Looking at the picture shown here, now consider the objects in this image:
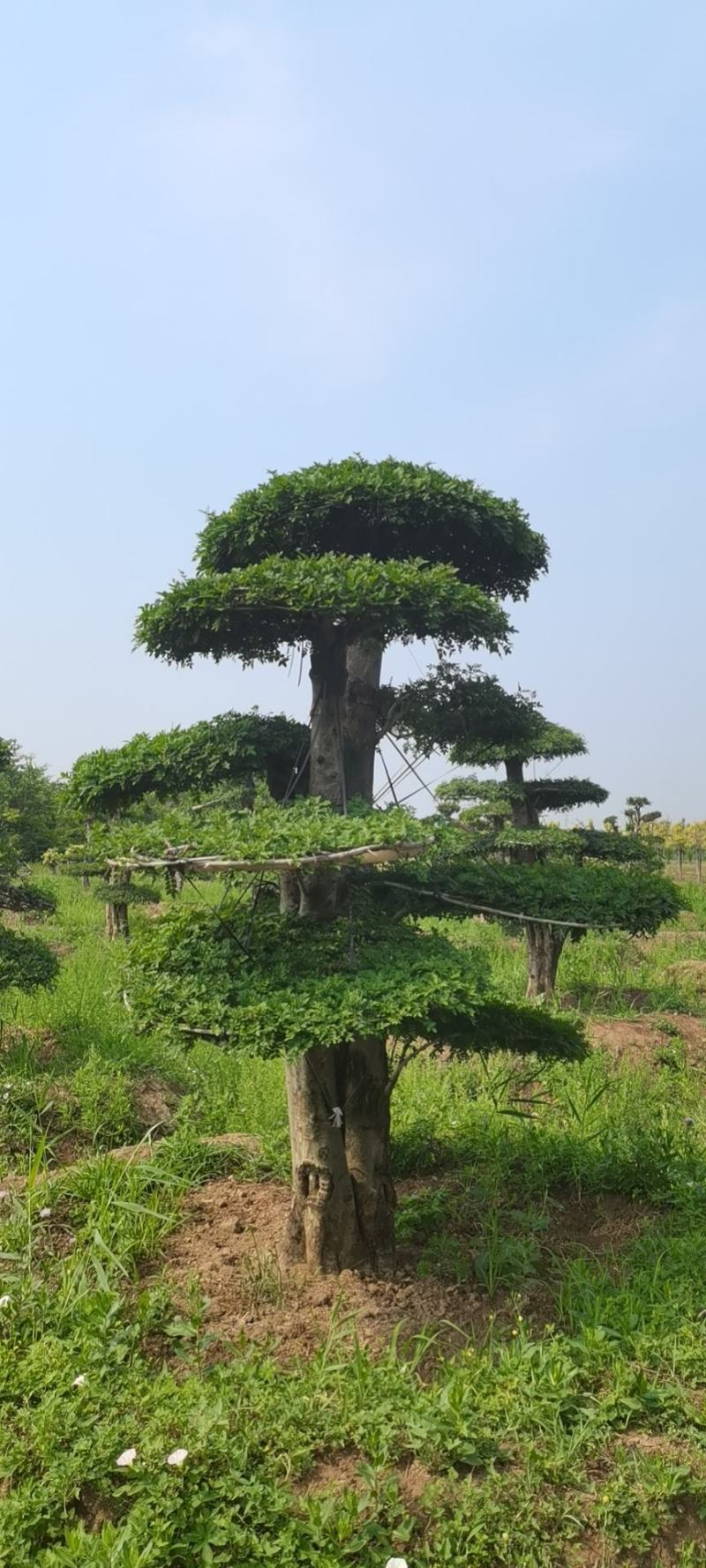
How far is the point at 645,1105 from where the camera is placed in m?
7.18

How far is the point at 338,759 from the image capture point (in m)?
4.44

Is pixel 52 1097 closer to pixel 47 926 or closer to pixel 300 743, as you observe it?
pixel 300 743

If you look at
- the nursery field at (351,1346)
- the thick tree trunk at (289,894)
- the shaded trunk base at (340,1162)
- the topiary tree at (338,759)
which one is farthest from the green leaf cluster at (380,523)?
the shaded trunk base at (340,1162)

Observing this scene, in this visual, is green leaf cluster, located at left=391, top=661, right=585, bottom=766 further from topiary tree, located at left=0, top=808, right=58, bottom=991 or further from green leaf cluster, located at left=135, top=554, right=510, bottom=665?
topiary tree, located at left=0, top=808, right=58, bottom=991

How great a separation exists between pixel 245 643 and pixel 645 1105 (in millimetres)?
4898

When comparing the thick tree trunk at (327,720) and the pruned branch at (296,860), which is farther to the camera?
the thick tree trunk at (327,720)

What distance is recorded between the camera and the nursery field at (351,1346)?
3.20 metres

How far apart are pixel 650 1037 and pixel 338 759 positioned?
6.47 m

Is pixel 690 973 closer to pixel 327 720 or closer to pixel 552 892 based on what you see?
pixel 552 892

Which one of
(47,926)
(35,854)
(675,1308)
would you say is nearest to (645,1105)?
(675,1308)

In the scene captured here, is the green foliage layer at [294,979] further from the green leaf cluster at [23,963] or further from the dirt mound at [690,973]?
the dirt mound at [690,973]

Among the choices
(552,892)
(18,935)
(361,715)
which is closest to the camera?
(552,892)

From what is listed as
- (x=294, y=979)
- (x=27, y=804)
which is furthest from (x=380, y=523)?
(x=27, y=804)

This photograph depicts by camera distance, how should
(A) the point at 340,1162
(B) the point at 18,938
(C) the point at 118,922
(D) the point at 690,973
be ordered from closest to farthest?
1. (A) the point at 340,1162
2. (B) the point at 18,938
3. (D) the point at 690,973
4. (C) the point at 118,922
